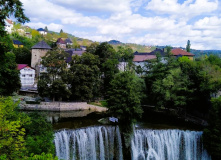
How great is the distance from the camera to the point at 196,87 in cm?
3150

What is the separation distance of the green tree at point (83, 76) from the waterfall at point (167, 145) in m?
15.0

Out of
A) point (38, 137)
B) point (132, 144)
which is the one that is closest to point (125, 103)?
point (132, 144)

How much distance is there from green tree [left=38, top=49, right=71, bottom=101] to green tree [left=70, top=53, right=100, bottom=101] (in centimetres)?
130

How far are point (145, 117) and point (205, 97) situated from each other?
27.9 feet

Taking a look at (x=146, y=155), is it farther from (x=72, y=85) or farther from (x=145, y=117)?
(x=72, y=85)

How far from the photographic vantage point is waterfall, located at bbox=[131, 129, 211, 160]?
72.1ft

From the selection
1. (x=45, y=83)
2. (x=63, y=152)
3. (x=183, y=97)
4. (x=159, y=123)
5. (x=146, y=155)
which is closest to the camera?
(x=63, y=152)

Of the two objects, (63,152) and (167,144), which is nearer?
(63,152)

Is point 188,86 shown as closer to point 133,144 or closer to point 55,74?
point 133,144

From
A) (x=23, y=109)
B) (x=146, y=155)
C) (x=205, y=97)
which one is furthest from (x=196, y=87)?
(x=23, y=109)

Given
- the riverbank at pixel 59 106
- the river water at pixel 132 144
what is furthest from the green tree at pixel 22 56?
the river water at pixel 132 144

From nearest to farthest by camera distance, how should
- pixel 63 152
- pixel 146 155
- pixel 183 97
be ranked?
pixel 63 152 < pixel 146 155 < pixel 183 97

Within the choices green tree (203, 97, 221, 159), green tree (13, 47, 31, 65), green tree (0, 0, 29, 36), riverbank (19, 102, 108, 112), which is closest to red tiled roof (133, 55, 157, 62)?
green tree (13, 47, 31, 65)

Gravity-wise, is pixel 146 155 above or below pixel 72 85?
below
